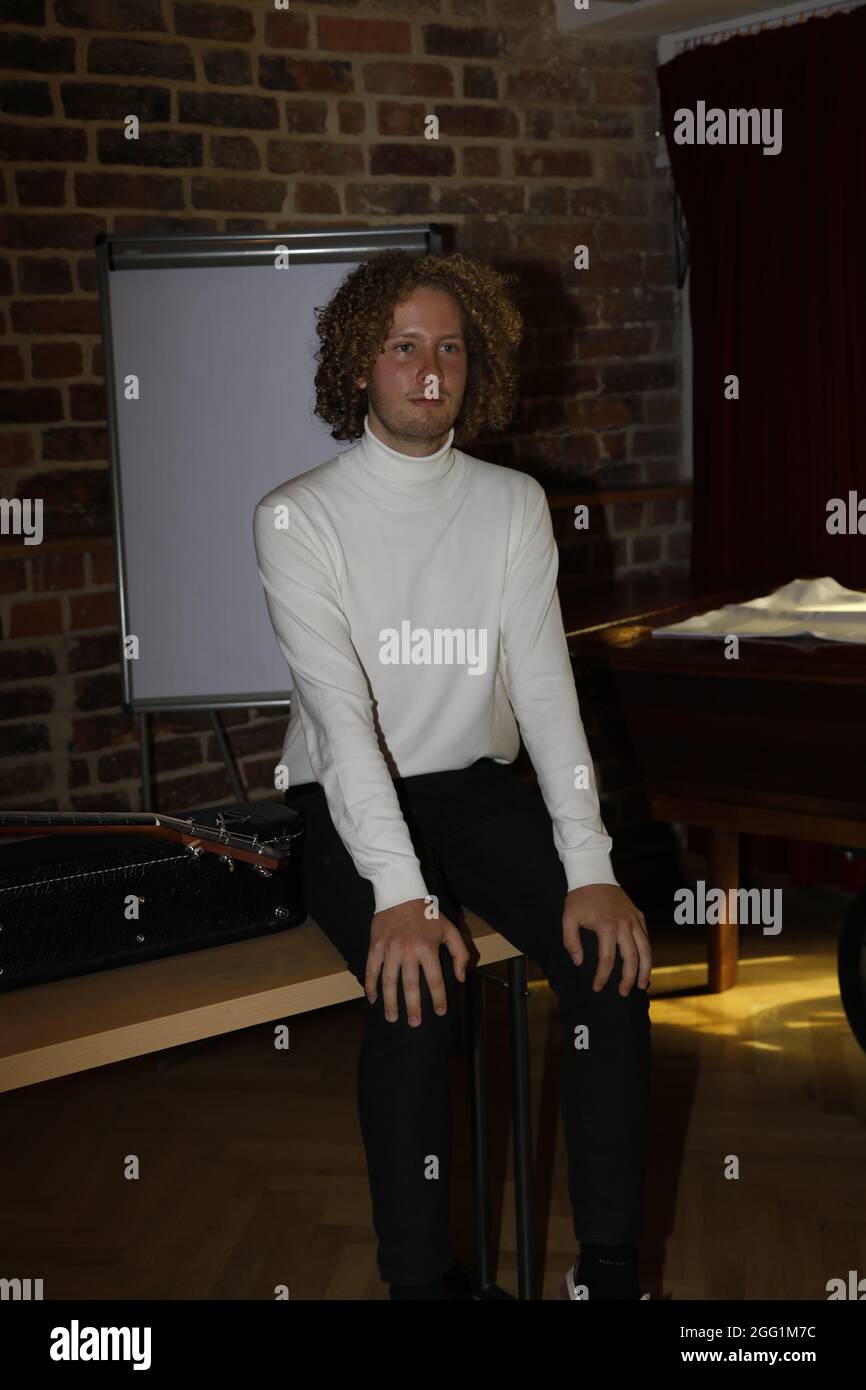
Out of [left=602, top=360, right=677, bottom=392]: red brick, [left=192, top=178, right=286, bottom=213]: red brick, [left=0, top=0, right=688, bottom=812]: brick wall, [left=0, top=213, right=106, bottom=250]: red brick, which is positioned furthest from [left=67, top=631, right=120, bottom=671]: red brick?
[left=602, top=360, right=677, bottom=392]: red brick

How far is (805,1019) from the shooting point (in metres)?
3.05

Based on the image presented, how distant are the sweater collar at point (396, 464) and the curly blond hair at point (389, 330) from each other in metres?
0.13

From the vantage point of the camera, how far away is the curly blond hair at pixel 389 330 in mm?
2111

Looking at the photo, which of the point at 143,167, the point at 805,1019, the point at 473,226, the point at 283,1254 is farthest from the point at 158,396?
the point at 805,1019

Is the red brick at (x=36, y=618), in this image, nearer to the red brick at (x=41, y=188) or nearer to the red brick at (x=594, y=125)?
the red brick at (x=41, y=188)

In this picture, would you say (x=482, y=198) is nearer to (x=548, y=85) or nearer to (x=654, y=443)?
(x=548, y=85)

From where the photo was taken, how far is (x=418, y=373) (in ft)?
6.80

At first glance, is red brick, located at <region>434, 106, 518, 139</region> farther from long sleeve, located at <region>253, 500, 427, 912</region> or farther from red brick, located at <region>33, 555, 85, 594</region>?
long sleeve, located at <region>253, 500, 427, 912</region>

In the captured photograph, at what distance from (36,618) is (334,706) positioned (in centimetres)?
129

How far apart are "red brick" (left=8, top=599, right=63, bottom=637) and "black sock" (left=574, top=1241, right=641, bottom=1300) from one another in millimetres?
1817

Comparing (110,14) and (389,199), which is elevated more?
(110,14)

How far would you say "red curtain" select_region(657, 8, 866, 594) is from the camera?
3.35 m

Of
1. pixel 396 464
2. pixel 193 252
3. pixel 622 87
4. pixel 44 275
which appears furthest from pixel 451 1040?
pixel 622 87

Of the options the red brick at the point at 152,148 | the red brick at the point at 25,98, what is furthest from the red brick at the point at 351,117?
the red brick at the point at 25,98
